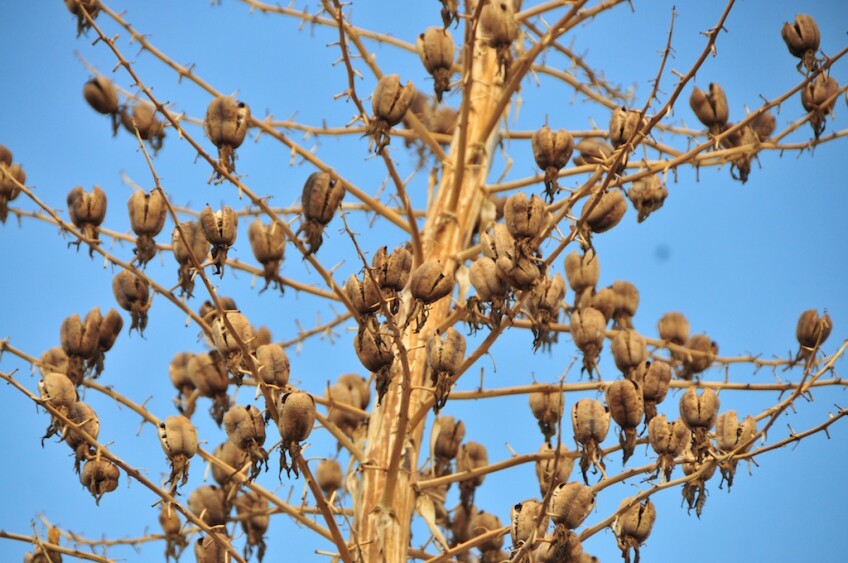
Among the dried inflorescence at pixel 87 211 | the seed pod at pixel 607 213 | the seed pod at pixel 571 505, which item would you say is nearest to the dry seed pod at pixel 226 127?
the dried inflorescence at pixel 87 211

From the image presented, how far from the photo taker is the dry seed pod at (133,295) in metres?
5.49

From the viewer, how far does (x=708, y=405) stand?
15.8 ft

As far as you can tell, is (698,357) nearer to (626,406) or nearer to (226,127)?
(626,406)

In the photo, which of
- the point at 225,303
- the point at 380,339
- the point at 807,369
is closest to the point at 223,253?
the point at 380,339

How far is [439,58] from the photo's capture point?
214 inches

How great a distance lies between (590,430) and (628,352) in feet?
2.95

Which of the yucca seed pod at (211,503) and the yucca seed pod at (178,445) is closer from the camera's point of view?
the yucca seed pod at (178,445)

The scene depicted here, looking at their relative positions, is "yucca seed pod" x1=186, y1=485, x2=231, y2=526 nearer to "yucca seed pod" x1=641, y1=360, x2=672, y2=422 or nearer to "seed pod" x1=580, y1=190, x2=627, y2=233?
"yucca seed pod" x1=641, y1=360, x2=672, y2=422

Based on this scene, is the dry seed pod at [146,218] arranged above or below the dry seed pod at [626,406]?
above

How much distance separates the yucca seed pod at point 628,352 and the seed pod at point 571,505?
1.15m

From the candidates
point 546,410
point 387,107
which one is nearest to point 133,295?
point 387,107

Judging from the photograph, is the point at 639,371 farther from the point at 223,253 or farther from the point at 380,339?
the point at 223,253

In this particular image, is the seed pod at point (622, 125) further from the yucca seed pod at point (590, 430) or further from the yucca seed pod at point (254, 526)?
the yucca seed pod at point (254, 526)

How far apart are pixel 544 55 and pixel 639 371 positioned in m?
2.76
